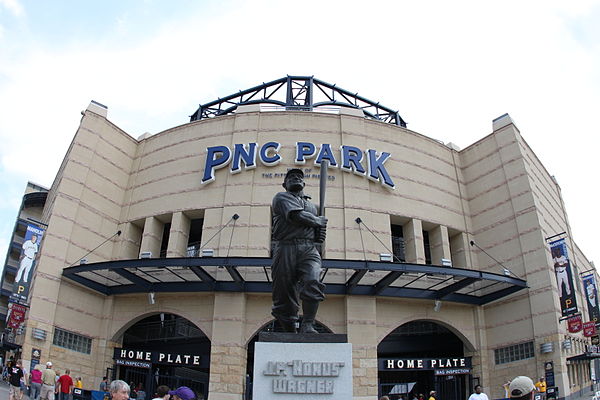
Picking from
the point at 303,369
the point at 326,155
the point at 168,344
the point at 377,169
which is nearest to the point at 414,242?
the point at 377,169

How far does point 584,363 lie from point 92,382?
24210 millimetres

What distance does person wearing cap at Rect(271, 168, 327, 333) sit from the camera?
→ 29.8 feet

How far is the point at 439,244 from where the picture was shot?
27.9 meters

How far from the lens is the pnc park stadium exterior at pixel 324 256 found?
78.5 feet

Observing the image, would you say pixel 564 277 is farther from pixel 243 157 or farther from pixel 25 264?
pixel 25 264

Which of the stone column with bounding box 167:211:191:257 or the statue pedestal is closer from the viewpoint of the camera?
the statue pedestal

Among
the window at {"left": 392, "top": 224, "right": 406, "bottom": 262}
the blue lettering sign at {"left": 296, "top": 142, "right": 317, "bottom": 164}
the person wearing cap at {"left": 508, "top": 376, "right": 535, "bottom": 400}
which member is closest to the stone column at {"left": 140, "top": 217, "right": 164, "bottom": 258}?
the blue lettering sign at {"left": 296, "top": 142, "right": 317, "bottom": 164}

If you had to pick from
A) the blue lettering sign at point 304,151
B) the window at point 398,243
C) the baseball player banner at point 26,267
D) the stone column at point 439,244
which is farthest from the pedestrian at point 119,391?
the stone column at point 439,244

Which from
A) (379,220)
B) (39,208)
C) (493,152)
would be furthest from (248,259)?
(39,208)

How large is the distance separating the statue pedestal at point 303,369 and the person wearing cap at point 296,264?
1.46ft

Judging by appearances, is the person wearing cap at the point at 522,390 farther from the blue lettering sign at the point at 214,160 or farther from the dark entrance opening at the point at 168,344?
the blue lettering sign at the point at 214,160

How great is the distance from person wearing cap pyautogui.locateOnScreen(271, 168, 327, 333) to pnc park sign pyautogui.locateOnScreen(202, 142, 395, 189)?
17.7m

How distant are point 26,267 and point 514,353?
2305 centimetres

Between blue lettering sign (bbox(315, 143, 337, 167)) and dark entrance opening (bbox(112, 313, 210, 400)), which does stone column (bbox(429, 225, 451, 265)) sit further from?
dark entrance opening (bbox(112, 313, 210, 400))
